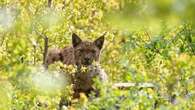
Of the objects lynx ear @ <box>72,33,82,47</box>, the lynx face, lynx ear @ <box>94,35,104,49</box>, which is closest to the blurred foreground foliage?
lynx ear @ <box>72,33,82,47</box>

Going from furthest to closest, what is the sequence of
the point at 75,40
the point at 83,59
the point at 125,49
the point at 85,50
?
the point at 125,49 → the point at 75,40 → the point at 85,50 → the point at 83,59

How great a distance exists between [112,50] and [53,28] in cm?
833

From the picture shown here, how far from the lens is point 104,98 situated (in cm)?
771

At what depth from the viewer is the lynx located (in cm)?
1558

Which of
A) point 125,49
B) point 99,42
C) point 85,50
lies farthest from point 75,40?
point 125,49

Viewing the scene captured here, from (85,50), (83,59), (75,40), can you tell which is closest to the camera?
(83,59)

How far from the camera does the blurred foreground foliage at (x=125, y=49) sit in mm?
5980

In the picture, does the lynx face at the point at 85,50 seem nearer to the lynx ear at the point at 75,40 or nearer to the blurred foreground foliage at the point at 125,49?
the lynx ear at the point at 75,40

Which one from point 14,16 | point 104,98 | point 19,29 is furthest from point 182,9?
point 14,16

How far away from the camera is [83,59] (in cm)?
1560

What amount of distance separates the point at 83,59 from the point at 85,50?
1.09 feet

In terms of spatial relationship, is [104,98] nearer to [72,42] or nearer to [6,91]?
[6,91]

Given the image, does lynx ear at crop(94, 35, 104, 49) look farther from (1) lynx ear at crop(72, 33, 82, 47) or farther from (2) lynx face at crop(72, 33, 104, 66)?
(1) lynx ear at crop(72, 33, 82, 47)

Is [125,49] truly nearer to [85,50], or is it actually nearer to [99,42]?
[99,42]
